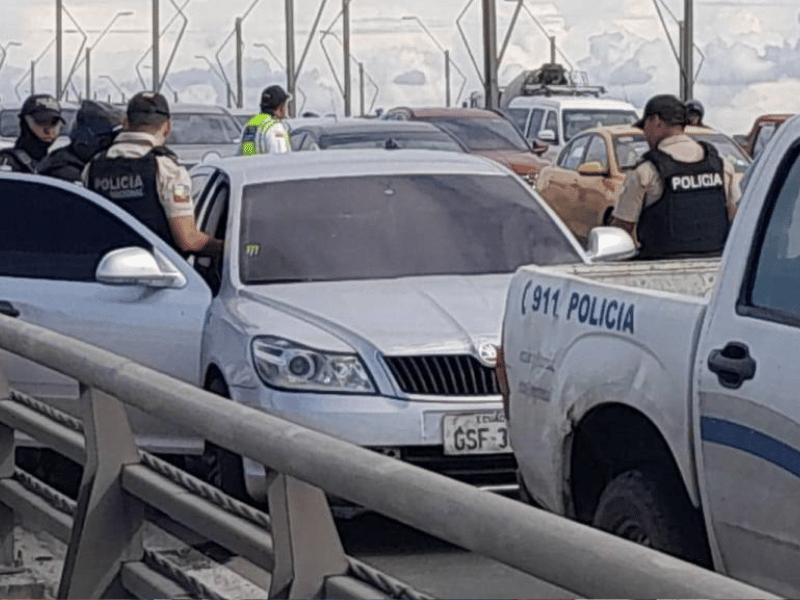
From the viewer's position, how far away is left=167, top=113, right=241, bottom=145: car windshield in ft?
90.7

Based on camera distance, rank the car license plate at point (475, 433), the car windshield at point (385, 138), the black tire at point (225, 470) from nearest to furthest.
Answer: the black tire at point (225, 470) < the car license plate at point (475, 433) < the car windshield at point (385, 138)

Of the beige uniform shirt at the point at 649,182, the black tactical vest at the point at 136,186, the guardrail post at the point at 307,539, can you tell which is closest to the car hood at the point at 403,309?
the black tactical vest at the point at 136,186

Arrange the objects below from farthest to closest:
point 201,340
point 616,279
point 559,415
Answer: point 201,340 → point 616,279 → point 559,415

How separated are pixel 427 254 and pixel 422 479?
5533 millimetres

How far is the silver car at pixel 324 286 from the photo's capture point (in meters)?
7.47

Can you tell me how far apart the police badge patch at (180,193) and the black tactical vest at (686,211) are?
2.22 metres

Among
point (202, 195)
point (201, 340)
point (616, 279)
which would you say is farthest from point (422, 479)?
point (202, 195)

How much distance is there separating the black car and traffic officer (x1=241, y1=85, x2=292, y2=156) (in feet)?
19.0

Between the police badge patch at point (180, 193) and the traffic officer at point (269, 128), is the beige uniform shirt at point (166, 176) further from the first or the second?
the traffic officer at point (269, 128)

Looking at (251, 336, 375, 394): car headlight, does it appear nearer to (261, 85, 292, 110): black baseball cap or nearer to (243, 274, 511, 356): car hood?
(243, 274, 511, 356): car hood

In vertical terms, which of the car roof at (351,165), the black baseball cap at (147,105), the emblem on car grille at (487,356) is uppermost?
the black baseball cap at (147,105)

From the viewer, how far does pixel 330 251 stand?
8.74 m

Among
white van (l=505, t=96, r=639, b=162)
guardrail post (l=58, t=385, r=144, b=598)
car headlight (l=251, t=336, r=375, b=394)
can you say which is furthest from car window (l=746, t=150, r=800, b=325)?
white van (l=505, t=96, r=639, b=162)

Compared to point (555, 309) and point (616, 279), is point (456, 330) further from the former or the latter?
point (555, 309)
